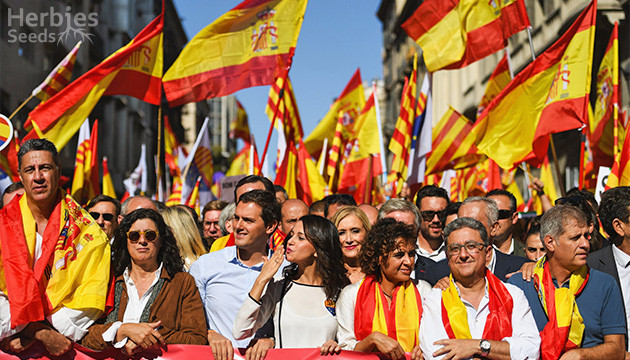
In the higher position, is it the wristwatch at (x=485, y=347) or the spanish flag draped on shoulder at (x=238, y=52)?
the spanish flag draped on shoulder at (x=238, y=52)

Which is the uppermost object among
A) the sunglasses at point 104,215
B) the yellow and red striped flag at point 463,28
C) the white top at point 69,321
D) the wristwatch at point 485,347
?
the yellow and red striped flag at point 463,28

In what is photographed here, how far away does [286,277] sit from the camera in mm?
4566

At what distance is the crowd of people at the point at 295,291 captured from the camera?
412cm

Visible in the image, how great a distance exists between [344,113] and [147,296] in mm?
8621

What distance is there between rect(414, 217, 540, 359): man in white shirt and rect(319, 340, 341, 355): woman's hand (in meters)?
0.48

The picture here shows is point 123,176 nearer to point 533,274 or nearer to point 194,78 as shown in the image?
point 194,78

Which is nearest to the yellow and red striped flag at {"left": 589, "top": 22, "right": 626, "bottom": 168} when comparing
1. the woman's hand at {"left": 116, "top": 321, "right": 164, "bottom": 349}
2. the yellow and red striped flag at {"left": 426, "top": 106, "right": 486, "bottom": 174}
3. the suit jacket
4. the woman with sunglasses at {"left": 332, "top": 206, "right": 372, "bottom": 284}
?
the yellow and red striped flag at {"left": 426, "top": 106, "right": 486, "bottom": 174}

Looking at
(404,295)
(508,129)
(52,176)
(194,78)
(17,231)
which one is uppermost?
(194,78)

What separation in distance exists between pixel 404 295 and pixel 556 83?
4631mm

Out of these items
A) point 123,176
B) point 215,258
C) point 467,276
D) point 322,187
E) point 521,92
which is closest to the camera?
point 467,276

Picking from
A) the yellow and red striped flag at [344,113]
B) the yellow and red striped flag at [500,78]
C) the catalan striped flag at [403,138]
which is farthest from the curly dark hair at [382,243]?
the yellow and red striped flag at [344,113]

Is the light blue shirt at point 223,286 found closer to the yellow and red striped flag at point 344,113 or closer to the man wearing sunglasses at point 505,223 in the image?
the man wearing sunglasses at point 505,223

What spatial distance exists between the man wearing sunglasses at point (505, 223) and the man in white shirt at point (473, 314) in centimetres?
205

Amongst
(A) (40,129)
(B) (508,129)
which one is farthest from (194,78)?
(B) (508,129)
